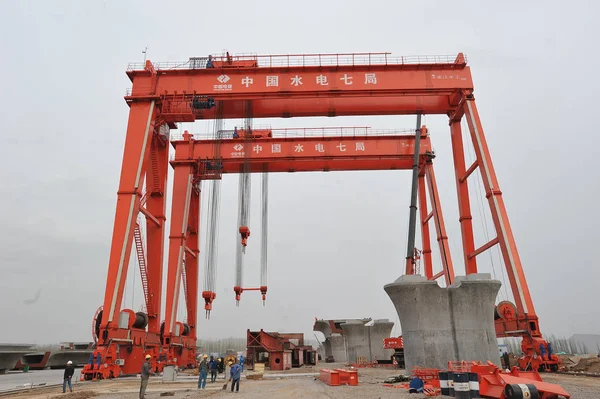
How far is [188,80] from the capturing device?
17.6m

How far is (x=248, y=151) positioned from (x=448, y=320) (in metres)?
13.3

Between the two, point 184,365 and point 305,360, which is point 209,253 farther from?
point 305,360

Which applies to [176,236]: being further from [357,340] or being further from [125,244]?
[357,340]

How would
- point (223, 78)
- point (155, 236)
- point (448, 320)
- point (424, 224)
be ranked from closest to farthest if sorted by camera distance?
point (448, 320)
point (223, 78)
point (155, 236)
point (424, 224)

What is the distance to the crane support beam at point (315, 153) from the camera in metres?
21.9

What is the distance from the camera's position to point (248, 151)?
2175 centimetres

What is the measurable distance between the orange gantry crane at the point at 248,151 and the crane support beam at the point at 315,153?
52 millimetres

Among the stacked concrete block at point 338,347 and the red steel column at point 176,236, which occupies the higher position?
the red steel column at point 176,236

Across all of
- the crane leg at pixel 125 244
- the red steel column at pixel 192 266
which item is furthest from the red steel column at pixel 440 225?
the crane leg at pixel 125 244

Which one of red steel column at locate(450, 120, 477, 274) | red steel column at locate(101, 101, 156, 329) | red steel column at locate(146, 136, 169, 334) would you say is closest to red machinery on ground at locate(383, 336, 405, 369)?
red steel column at locate(450, 120, 477, 274)

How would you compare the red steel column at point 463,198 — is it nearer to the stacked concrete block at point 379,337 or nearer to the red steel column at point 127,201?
the stacked concrete block at point 379,337

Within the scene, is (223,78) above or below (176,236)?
above

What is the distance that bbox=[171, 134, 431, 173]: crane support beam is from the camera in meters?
21.9

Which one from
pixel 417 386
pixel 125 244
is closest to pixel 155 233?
pixel 125 244
